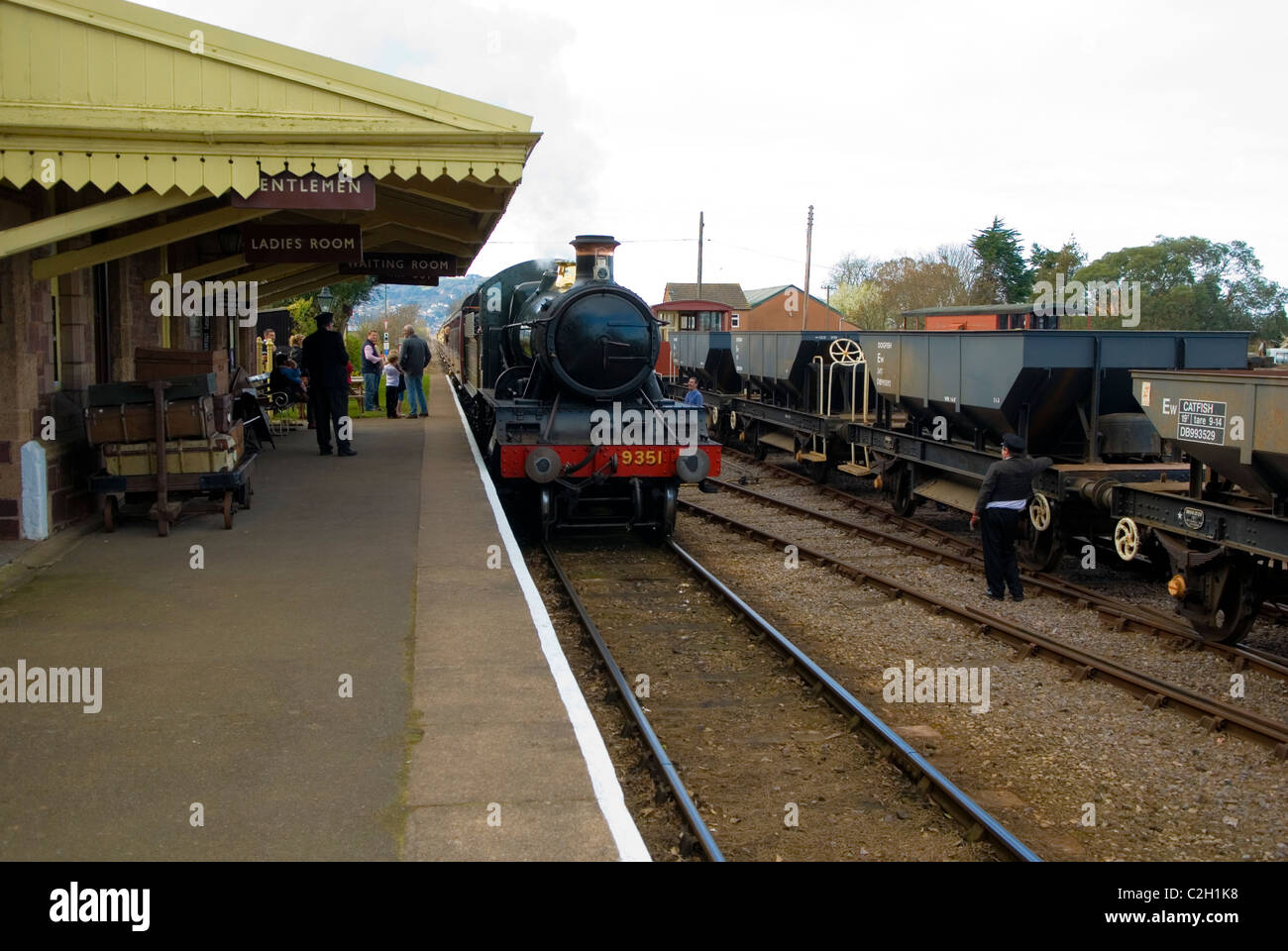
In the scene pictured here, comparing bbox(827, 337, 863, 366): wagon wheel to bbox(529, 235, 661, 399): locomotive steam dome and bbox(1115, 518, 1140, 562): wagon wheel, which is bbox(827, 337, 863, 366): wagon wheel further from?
bbox(1115, 518, 1140, 562): wagon wheel

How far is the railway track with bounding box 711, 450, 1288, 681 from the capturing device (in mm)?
8336

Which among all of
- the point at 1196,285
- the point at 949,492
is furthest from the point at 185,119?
the point at 1196,285

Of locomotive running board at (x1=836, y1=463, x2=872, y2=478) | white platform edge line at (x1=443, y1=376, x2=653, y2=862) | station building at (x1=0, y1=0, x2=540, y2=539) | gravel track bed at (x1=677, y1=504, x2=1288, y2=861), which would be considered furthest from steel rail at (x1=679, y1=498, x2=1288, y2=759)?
station building at (x1=0, y1=0, x2=540, y2=539)

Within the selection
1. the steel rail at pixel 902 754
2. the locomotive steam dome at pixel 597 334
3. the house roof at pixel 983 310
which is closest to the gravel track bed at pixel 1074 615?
the steel rail at pixel 902 754

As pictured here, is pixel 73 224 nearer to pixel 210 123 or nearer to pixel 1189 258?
pixel 210 123

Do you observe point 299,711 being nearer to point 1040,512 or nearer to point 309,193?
point 309,193

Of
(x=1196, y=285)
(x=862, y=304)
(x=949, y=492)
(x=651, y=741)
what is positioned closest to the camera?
(x=651, y=741)

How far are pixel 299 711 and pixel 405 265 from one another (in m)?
13.5

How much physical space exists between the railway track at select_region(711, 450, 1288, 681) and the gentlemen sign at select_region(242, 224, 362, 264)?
22.0ft

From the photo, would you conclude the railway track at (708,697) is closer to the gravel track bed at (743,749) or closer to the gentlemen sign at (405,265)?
the gravel track bed at (743,749)

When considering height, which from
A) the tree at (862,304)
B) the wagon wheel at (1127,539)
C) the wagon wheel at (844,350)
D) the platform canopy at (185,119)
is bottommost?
the wagon wheel at (1127,539)

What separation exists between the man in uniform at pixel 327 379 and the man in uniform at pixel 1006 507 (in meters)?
8.44

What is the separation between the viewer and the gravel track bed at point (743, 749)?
544 centimetres

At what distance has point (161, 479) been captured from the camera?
9625mm
